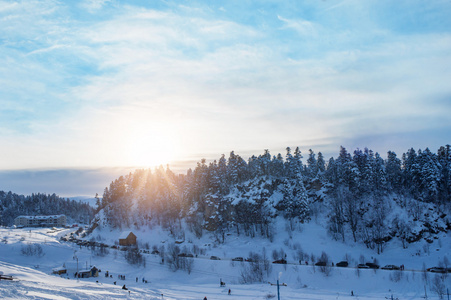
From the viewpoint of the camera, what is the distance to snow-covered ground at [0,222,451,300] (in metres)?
47.4

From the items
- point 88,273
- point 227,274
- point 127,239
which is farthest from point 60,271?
point 227,274

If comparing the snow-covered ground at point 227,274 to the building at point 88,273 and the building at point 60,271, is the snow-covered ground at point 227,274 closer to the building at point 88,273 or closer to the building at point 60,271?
the building at point 60,271

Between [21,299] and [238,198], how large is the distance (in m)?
75.4

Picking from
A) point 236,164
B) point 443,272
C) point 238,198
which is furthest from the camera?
point 236,164

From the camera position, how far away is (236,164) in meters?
113

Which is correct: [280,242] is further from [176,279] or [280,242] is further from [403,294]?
[403,294]

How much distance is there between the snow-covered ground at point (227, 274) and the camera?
47375 mm

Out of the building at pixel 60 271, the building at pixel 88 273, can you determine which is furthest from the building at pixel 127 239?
the building at pixel 88 273

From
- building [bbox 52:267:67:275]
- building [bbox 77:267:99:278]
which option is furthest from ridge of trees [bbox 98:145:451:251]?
building [bbox 52:267:67:275]

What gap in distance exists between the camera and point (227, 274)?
6638cm

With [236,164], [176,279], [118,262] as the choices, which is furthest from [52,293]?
[236,164]

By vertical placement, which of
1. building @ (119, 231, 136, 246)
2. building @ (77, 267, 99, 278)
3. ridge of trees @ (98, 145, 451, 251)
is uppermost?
ridge of trees @ (98, 145, 451, 251)

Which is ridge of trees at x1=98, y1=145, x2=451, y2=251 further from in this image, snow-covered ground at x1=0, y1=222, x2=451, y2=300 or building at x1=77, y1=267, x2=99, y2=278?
building at x1=77, y1=267, x2=99, y2=278

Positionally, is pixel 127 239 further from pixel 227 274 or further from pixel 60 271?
pixel 227 274
